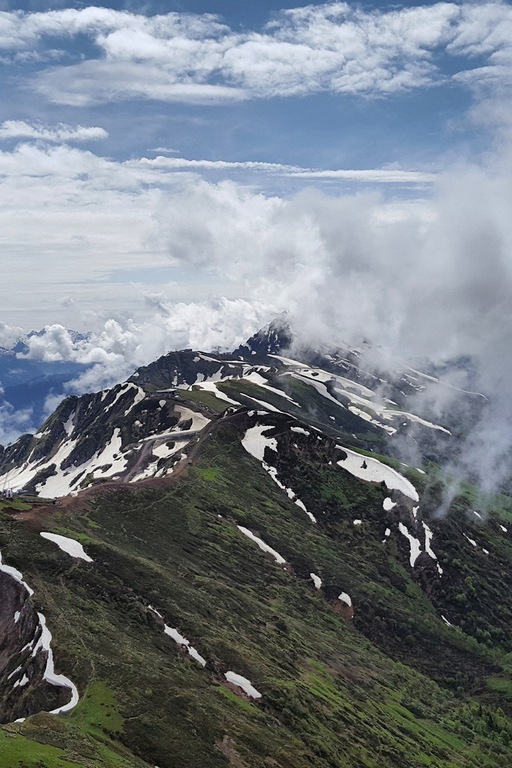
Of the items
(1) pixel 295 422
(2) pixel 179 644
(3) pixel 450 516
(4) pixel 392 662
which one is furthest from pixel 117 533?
(3) pixel 450 516

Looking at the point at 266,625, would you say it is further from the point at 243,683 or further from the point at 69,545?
the point at 69,545

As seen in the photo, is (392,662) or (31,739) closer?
(31,739)

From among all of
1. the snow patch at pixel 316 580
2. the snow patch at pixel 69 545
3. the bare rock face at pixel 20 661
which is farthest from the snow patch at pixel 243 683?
the snow patch at pixel 316 580

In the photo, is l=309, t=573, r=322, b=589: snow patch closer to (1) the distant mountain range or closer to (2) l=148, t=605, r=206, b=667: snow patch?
(1) the distant mountain range

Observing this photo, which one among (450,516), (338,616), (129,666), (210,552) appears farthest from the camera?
(450,516)

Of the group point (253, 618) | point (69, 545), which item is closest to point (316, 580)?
point (253, 618)

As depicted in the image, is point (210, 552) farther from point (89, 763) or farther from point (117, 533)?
point (89, 763)

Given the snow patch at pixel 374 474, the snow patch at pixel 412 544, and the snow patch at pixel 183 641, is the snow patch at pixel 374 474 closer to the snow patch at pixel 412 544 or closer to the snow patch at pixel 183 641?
the snow patch at pixel 412 544

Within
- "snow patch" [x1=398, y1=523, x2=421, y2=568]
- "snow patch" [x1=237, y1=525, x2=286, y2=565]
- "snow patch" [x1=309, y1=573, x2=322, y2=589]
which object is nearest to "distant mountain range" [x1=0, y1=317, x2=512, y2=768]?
"snow patch" [x1=309, y1=573, x2=322, y2=589]
